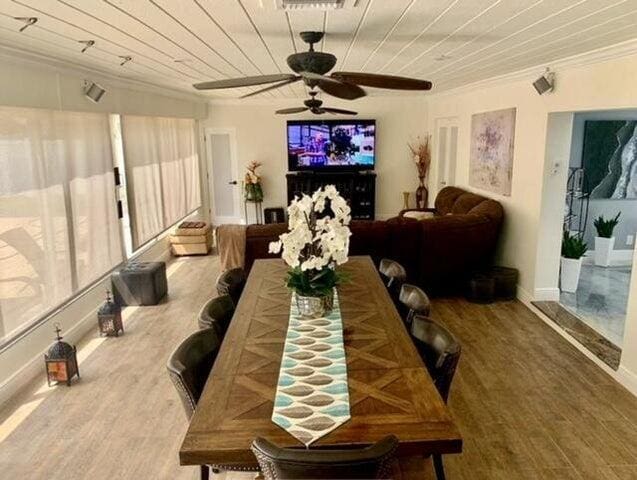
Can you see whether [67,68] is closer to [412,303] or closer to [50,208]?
[50,208]

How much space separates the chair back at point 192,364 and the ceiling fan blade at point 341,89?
142 centimetres

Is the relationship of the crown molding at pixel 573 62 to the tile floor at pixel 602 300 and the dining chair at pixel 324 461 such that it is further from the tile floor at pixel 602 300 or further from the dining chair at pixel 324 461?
the dining chair at pixel 324 461

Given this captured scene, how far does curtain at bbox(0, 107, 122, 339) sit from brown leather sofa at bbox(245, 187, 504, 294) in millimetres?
1634

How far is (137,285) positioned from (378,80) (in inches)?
159

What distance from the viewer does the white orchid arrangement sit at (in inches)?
100

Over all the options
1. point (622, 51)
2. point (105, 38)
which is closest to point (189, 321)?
point (105, 38)

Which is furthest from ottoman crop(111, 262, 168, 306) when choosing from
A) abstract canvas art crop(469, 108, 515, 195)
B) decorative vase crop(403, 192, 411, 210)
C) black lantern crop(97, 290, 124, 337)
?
decorative vase crop(403, 192, 411, 210)

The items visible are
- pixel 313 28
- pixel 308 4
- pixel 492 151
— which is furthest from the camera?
pixel 492 151

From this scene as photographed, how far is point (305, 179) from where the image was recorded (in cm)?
920

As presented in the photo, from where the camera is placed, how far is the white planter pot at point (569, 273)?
5.43 meters

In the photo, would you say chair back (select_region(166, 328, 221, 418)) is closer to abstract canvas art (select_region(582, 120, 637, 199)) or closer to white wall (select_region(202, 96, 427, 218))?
abstract canvas art (select_region(582, 120, 637, 199))

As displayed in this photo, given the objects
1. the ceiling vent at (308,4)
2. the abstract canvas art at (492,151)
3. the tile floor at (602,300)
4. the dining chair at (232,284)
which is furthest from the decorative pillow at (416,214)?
the ceiling vent at (308,4)

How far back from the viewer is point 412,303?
3.03m

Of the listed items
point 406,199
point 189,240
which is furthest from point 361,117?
point 189,240
